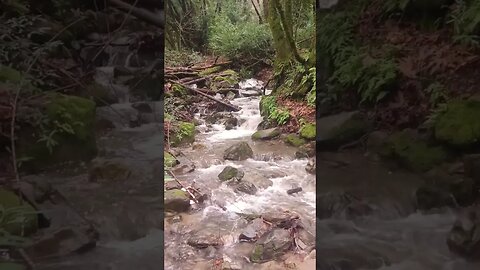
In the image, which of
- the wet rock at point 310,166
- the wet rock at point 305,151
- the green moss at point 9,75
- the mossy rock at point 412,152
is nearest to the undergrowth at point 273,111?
the wet rock at point 305,151

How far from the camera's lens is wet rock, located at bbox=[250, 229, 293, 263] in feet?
9.64

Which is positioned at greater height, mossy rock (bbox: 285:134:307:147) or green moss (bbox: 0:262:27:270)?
mossy rock (bbox: 285:134:307:147)

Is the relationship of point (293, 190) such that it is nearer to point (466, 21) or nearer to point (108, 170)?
point (108, 170)

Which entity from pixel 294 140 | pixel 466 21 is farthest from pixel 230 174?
pixel 466 21

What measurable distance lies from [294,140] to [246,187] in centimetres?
55


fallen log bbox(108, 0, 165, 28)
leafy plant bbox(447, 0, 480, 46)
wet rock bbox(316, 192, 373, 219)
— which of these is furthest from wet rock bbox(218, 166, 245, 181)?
leafy plant bbox(447, 0, 480, 46)

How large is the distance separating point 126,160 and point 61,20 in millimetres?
755

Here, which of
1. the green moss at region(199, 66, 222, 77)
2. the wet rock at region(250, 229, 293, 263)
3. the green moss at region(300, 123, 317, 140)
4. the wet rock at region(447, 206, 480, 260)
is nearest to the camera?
the wet rock at region(447, 206, 480, 260)

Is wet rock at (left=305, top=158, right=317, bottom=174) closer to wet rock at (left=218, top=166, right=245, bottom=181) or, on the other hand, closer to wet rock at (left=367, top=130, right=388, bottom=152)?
wet rock at (left=218, top=166, right=245, bottom=181)

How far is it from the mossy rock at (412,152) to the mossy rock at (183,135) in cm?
165

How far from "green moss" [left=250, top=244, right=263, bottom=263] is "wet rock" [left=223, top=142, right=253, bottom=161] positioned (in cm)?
72

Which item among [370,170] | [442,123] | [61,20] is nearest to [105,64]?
[61,20]

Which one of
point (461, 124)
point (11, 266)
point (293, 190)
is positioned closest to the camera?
point (11, 266)

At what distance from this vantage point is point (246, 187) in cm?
323
